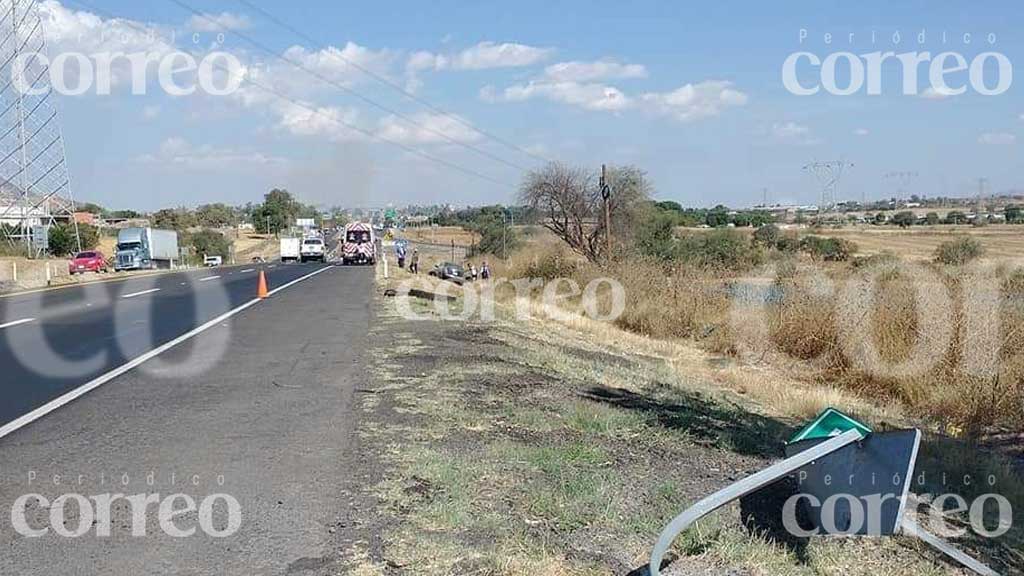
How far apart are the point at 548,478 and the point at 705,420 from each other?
3662mm

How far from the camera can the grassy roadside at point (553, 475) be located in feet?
16.4

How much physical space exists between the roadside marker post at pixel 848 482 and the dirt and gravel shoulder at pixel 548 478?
0.53ft

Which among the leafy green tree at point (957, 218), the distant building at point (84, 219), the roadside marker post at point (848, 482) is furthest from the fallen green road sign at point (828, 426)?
the distant building at point (84, 219)

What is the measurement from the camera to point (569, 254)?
4834cm

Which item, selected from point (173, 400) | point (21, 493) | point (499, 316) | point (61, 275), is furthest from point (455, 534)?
point (61, 275)

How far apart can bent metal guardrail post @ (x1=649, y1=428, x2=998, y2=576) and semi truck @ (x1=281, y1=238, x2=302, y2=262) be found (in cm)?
7747

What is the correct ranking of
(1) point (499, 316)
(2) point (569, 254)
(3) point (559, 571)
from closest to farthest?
(3) point (559, 571) < (1) point (499, 316) < (2) point (569, 254)

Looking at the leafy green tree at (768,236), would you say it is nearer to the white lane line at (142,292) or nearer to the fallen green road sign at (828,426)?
the white lane line at (142,292)

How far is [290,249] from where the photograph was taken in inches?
3209

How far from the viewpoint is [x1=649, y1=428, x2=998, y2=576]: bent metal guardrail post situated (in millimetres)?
4570

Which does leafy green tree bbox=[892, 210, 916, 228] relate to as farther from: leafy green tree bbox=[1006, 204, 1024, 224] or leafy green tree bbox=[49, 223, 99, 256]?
leafy green tree bbox=[49, 223, 99, 256]

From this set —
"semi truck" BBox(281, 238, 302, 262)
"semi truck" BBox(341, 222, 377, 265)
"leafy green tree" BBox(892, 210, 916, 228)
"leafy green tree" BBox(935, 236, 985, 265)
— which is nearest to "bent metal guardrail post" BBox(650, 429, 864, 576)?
"leafy green tree" BBox(935, 236, 985, 265)

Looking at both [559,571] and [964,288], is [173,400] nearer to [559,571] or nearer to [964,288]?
[559,571]

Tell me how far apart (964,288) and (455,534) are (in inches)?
586
